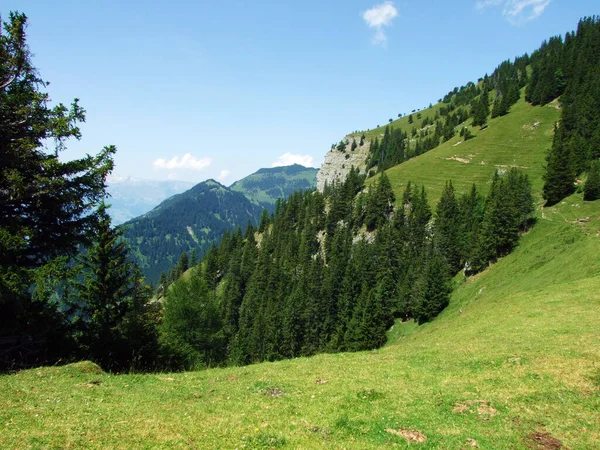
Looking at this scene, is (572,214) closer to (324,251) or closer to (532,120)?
(324,251)

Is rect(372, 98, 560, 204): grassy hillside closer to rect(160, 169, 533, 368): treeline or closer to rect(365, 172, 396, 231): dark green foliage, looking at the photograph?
rect(365, 172, 396, 231): dark green foliage

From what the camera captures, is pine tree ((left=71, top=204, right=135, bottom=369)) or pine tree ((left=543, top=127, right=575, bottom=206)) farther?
pine tree ((left=543, top=127, right=575, bottom=206))

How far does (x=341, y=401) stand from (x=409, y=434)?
307cm

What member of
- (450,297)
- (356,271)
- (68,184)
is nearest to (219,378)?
(68,184)

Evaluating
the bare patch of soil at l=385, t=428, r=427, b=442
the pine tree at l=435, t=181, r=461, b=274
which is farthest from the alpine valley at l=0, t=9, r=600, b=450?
the pine tree at l=435, t=181, r=461, b=274

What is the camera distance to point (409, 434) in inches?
423

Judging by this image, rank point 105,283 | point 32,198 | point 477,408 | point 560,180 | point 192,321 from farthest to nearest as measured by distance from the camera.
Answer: point 560,180 < point 192,321 < point 105,283 < point 32,198 < point 477,408

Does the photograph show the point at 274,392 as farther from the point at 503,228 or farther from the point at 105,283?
the point at 503,228

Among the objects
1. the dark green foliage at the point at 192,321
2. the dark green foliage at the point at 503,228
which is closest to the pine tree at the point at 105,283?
the dark green foliage at the point at 192,321

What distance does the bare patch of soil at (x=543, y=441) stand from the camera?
1000cm

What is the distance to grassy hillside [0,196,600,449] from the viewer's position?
32.9ft

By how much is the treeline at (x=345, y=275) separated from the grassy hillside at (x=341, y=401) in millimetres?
14899

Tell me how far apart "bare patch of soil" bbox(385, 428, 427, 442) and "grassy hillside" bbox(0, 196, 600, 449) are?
0.21 ft

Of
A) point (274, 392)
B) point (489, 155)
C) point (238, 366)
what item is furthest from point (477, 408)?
point (489, 155)
